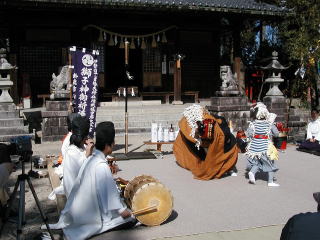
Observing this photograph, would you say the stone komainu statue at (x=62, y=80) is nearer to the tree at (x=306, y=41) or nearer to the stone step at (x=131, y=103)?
the stone step at (x=131, y=103)

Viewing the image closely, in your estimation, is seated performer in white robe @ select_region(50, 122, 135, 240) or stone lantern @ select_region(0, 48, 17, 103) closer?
seated performer in white robe @ select_region(50, 122, 135, 240)

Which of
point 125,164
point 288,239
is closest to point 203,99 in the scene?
point 125,164

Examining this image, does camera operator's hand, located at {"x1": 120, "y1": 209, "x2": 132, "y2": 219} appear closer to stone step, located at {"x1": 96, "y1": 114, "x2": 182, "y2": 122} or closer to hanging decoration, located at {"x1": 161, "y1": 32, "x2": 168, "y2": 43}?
stone step, located at {"x1": 96, "y1": 114, "x2": 182, "y2": 122}

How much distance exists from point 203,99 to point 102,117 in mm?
6905

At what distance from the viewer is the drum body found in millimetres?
5312

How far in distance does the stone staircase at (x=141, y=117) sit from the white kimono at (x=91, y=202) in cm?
901

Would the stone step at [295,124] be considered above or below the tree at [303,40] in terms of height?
below

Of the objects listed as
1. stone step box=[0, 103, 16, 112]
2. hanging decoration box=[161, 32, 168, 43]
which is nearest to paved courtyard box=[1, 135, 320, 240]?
stone step box=[0, 103, 16, 112]

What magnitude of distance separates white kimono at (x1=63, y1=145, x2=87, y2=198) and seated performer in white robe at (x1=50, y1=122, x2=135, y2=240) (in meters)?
0.69

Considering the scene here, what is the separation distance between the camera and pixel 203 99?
20.1 meters

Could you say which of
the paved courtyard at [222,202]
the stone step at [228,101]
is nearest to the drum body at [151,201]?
the paved courtyard at [222,202]

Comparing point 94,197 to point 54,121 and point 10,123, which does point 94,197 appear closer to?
point 54,121

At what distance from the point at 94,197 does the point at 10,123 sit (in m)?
8.51

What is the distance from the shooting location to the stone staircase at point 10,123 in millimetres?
12070
